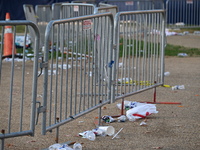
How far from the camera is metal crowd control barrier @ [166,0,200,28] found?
71.7 feet

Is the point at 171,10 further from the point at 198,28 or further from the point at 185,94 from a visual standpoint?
the point at 185,94

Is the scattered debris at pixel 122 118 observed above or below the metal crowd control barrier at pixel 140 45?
below

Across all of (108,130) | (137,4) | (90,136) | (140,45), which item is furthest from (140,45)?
(137,4)

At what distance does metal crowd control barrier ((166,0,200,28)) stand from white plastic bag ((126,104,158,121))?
1476cm

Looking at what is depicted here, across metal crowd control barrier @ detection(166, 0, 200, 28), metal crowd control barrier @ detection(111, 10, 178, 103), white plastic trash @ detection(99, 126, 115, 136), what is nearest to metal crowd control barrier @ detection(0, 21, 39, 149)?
white plastic trash @ detection(99, 126, 115, 136)

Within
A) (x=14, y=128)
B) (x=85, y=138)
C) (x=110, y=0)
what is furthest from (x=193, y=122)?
(x=110, y=0)

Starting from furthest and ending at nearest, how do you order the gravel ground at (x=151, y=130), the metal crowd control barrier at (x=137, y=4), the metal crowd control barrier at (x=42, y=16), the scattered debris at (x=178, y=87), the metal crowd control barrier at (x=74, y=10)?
the metal crowd control barrier at (x=137, y=4) < the metal crowd control barrier at (x=42, y=16) < the metal crowd control barrier at (x=74, y=10) < the scattered debris at (x=178, y=87) < the gravel ground at (x=151, y=130)

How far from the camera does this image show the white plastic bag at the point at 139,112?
7.26m

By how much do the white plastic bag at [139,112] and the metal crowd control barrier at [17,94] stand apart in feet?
4.42

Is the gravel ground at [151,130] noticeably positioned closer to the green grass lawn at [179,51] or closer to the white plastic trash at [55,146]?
the white plastic trash at [55,146]

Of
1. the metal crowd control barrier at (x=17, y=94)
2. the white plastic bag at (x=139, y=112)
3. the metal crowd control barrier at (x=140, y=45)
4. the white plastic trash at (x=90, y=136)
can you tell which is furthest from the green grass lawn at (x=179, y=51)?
the white plastic trash at (x=90, y=136)

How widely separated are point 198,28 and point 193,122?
54.3 ft

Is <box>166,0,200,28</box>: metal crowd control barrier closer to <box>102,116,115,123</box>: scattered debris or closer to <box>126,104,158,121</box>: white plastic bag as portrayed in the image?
<box>126,104,158,121</box>: white plastic bag

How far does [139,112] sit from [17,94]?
8.31 ft
